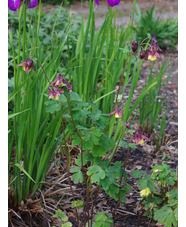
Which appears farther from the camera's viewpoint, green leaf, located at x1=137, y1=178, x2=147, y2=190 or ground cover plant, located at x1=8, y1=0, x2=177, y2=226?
green leaf, located at x1=137, y1=178, x2=147, y2=190

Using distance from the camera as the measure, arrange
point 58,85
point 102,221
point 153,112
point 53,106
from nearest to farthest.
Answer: point 58,85 < point 53,106 < point 102,221 < point 153,112

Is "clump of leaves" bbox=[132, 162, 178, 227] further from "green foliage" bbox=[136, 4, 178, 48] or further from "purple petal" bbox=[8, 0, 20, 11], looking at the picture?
"green foliage" bbox=[136, 4, 178, 48]

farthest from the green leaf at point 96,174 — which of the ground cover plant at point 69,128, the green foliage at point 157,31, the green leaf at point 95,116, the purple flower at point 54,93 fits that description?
the green foliage at point 157,31

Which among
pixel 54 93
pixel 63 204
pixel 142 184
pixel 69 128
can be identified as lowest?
pixel 63 204

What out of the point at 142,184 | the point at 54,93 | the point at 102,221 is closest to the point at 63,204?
the point at 102,221

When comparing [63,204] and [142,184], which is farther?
[63,204]

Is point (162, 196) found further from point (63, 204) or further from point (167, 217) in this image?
point (63, 204)

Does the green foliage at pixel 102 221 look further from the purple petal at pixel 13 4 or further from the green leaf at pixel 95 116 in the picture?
the purple petal at pixel 13 4

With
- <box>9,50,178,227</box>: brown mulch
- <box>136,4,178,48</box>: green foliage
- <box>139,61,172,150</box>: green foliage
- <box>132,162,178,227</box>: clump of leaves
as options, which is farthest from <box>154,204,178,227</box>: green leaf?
<box>136,4,178,48</box>: green foliage

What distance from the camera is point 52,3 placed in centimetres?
927

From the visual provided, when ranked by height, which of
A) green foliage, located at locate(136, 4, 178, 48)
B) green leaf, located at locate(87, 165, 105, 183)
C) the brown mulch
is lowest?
the brown mulch

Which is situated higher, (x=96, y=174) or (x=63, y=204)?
(x=96, y=174)
